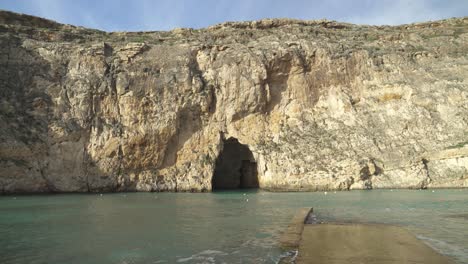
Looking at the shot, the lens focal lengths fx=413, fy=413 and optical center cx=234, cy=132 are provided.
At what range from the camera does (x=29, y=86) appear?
108 ft

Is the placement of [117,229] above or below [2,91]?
below

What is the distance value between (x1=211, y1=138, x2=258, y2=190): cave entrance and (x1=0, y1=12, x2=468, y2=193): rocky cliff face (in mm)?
6427

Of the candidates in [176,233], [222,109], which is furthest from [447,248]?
[222,109]

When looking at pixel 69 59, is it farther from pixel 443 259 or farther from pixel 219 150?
pixel 443 259

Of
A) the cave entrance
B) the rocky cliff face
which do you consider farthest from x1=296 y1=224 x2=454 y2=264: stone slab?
the cave entrance

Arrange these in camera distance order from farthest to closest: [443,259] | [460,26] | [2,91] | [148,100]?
[460,26] < [148,100] < [2,91] < [443,259]

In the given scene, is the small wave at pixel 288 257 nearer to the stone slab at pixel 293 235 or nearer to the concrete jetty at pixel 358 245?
the concrete jetty at pixel 358 245

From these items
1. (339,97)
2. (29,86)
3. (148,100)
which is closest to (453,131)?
(339,97)

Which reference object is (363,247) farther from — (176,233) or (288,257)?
(176,233)

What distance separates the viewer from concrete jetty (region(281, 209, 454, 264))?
6.84 m

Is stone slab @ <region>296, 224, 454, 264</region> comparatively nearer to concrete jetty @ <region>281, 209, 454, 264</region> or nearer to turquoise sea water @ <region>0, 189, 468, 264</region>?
concrete jetty @ <region>281, 209, 454, 264</region>

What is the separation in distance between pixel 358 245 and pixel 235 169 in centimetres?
3430

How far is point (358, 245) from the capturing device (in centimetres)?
800

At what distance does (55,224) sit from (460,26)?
44.3 meters
